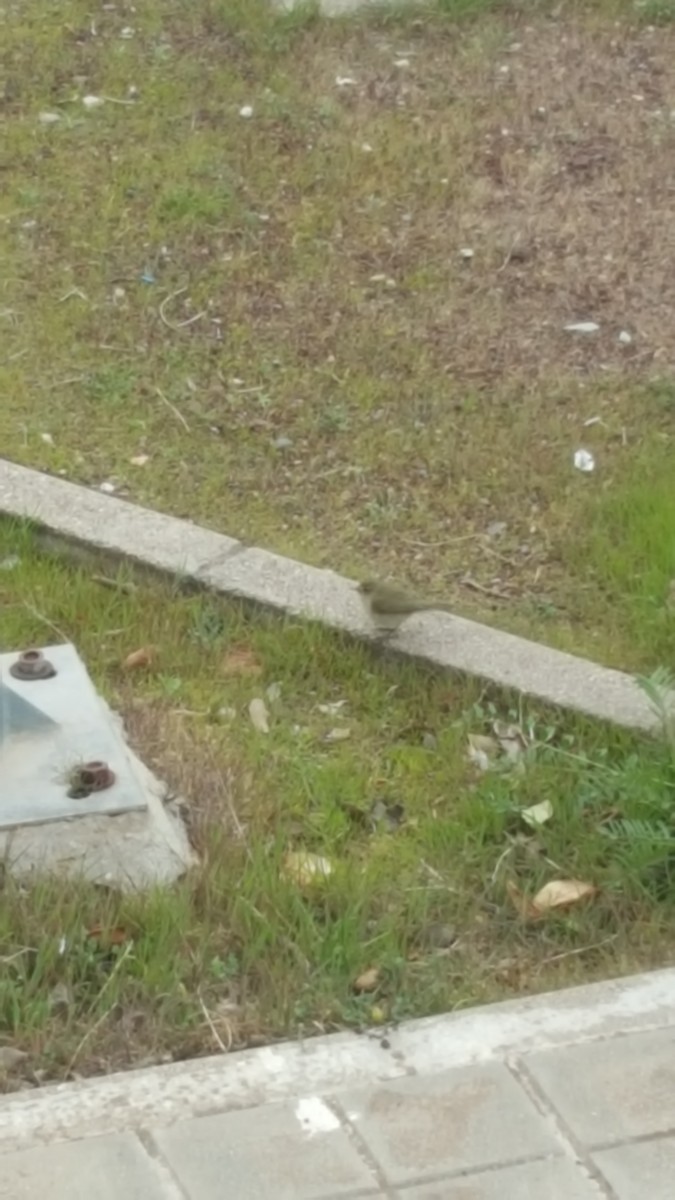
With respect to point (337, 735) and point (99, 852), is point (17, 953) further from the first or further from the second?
point (337, 735)

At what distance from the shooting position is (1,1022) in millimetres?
3164

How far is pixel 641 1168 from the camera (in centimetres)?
287

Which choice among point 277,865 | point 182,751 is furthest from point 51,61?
point 277,865

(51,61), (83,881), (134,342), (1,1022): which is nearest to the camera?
(1,1022)

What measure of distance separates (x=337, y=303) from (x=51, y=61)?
203 cm

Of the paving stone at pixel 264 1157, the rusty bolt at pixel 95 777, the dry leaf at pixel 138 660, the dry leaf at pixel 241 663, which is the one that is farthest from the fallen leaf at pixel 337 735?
the paving stone at pixel 264 1157

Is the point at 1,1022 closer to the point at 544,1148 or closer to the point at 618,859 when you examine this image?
the point at 544,1148

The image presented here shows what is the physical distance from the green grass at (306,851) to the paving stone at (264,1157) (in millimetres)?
266

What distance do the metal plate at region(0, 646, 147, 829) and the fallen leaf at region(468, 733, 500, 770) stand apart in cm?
82

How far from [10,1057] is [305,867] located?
2.46 feet

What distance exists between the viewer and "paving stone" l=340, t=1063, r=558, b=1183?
2863mm

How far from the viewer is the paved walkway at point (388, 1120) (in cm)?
281

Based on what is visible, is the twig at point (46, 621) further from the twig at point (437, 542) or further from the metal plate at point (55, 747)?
the twig at point (437, 542)

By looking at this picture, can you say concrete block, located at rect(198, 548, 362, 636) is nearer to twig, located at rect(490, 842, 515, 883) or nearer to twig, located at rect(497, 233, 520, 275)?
twig, located at rect(490, 842, 515, 883)
